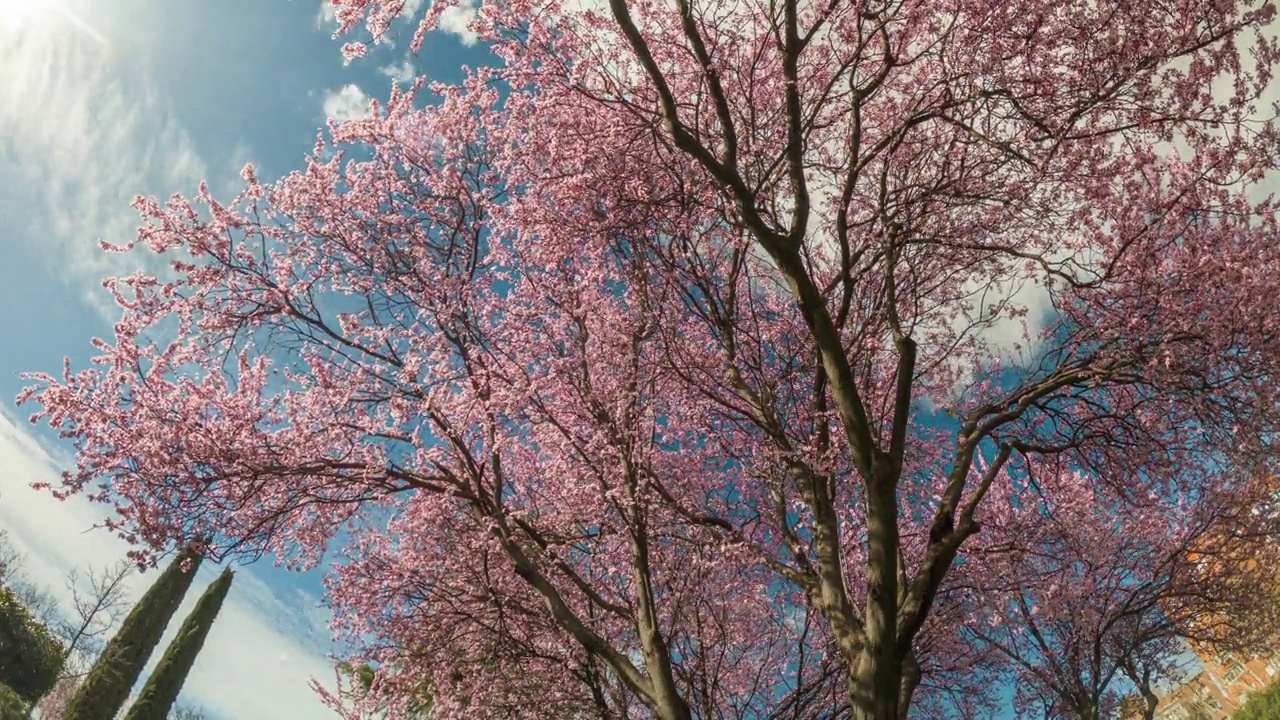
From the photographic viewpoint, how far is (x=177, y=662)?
29.9m

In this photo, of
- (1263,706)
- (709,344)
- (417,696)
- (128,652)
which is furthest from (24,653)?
(1263,706)

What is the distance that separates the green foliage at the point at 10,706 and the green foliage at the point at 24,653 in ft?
13.3

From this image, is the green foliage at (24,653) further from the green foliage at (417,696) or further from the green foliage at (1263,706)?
the green foliage at (1263,706)

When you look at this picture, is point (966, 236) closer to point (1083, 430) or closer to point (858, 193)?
point (858, 193)

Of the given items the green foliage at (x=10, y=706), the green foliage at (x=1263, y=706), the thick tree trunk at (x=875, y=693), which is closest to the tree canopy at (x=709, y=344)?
the thick tree trunk at (x=875, y=693)

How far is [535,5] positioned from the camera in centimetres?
671

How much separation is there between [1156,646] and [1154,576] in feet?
12.3

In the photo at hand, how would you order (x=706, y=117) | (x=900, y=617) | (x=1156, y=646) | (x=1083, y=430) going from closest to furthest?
1. (x=900, y=617)
2. (x=1083, y=430)
3. (x=706, y=117)
4. (x=1156, y=646)

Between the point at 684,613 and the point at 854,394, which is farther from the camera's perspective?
the point at 684,613

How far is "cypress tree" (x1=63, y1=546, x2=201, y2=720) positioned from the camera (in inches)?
1030

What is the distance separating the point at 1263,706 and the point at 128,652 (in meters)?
53.8

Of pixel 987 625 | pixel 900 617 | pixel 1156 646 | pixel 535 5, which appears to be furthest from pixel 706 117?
pixel 1156 646

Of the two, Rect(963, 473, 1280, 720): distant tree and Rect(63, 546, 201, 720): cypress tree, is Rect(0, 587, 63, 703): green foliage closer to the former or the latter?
Rect(63, 546, 201, 720): cypress tree

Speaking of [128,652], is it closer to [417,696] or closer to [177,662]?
[177,662]
